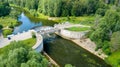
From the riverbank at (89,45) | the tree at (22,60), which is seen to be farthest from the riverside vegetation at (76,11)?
the tree at (22,60)

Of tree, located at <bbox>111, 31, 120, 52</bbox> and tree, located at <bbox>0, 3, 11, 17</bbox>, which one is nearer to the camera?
tree, located at <bbox>111, 31, 120, 52</bbox>

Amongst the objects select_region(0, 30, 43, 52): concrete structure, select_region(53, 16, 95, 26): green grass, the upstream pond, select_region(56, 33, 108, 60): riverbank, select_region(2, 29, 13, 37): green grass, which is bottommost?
the upstream pond

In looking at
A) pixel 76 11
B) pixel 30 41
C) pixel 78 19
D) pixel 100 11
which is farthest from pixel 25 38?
pixel 100 11

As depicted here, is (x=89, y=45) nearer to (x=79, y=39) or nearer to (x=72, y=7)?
(x=79, y=39)

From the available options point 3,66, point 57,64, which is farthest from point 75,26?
point 3,66

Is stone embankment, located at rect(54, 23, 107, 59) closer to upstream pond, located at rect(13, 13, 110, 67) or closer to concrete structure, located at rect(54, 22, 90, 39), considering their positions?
concrete structure, located at rect(54, 22, 90, 39)

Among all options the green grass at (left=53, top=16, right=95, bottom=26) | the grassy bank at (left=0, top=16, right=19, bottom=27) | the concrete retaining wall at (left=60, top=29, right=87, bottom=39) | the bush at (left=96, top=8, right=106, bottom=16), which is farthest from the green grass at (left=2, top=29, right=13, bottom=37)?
the bush at (left=96, top=8, right=106, bottom=16)

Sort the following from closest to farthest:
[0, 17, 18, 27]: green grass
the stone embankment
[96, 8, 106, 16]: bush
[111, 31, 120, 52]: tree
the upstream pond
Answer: the upstream pond, [111, 31, 120, 52]: tree, the stone embankment, [0, 17, 18, 27]: green grass, [96, 8, 106, 16]: bush
